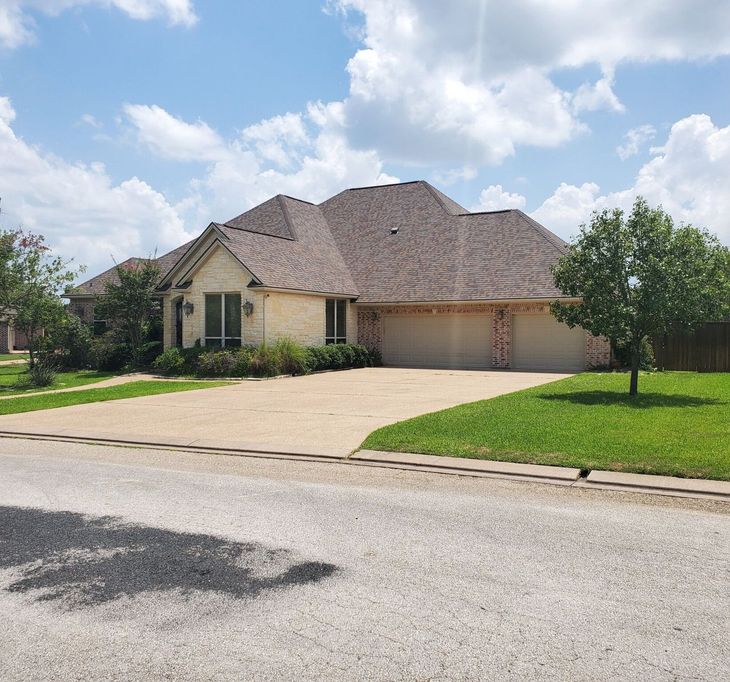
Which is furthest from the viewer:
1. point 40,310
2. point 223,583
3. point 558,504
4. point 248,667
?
point 40,310

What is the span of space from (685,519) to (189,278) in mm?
21836

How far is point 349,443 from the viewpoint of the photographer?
10031 millimetres

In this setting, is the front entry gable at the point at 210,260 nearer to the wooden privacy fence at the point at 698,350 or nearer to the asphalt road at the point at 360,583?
the wooden privacy fence at the point at 698,350

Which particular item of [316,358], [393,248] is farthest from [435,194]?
[316,358]

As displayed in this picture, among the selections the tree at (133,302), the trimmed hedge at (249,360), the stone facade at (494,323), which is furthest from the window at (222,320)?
the stone facade at (494,323)

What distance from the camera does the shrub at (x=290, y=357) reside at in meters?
23.1

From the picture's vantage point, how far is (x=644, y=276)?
579 inches

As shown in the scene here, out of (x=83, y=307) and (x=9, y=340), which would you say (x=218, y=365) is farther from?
(x=9, y=340)

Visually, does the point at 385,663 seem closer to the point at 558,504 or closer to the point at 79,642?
the point at 79,642

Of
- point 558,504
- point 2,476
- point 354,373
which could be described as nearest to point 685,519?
point 558,504

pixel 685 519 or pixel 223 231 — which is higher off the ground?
pixel 223 231

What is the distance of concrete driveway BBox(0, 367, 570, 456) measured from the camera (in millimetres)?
10547

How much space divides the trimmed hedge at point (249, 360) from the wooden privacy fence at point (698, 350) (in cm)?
1247

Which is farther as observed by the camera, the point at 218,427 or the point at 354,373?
the point at 354,373
